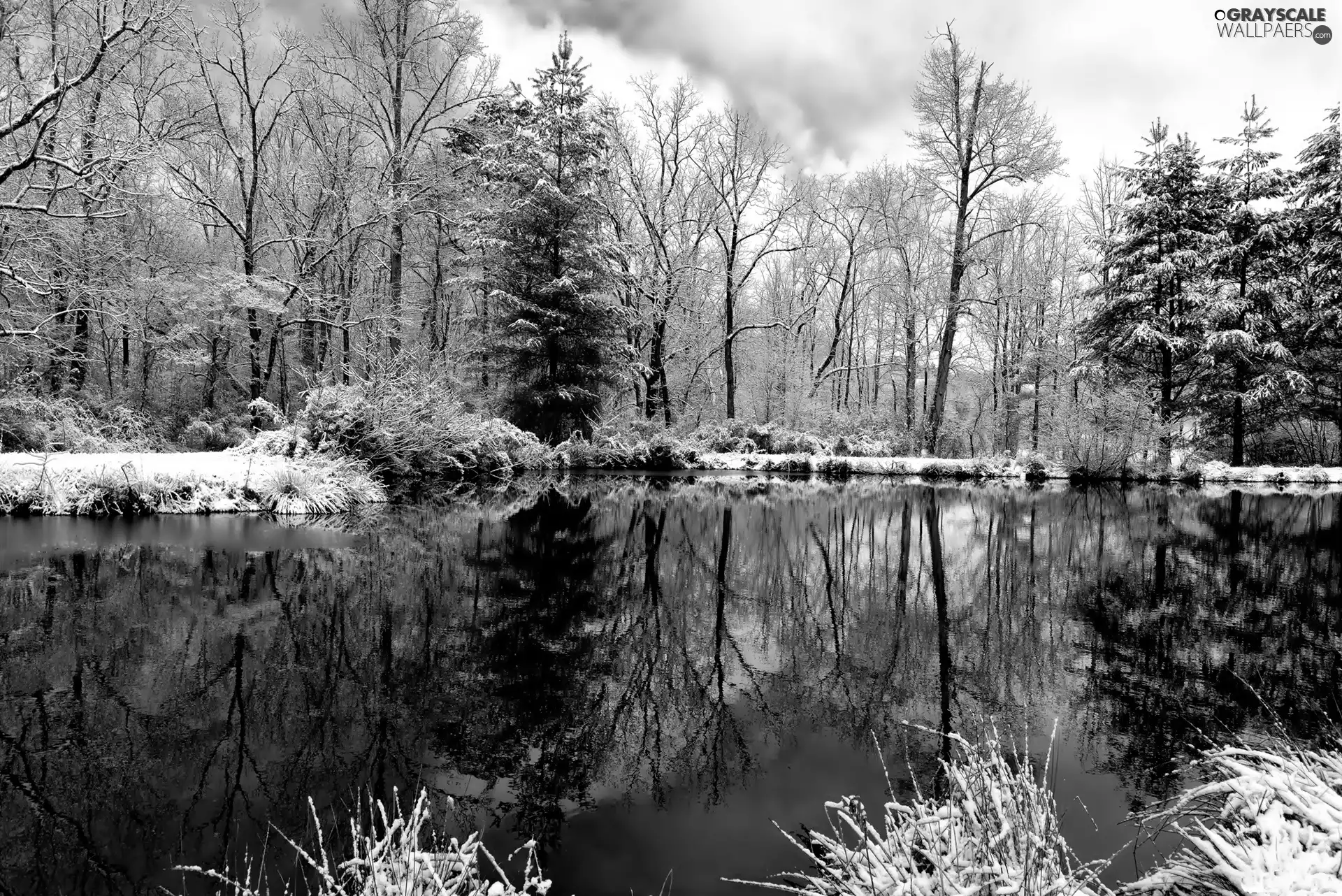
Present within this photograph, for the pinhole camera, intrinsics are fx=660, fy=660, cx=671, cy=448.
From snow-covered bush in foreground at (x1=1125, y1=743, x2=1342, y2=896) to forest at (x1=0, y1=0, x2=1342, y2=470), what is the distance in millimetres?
13556

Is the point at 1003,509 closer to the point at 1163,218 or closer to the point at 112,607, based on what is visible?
the point at 112,607

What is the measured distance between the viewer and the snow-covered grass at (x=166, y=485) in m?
9.12

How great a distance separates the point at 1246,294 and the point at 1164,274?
313 cm

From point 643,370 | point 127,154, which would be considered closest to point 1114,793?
point 127,154

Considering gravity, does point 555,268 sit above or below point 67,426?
above

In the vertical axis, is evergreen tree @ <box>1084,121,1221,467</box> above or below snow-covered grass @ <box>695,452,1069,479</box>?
above

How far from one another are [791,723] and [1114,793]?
1458 millimetres

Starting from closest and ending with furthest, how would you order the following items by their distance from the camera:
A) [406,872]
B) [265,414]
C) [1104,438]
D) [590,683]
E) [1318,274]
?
[406,872] → [590,683] → [265,414] → [1104,438] → [1318,274]

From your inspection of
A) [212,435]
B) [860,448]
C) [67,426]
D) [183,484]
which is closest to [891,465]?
[860,448]

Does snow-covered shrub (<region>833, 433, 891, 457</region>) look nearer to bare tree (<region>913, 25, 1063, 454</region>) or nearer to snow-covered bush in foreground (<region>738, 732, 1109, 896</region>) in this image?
bare tree (<region>913, 25, 1063, 454</region>)

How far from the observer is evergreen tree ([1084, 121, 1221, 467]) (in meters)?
20.2

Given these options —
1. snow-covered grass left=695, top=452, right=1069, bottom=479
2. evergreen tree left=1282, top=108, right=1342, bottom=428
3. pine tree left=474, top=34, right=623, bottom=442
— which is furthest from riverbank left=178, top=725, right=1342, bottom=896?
evergreen tree left=1282, top=108, right=1342, bottom=428

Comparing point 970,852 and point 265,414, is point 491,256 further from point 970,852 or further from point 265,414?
point 970,852

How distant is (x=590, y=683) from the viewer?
13.0 feet
